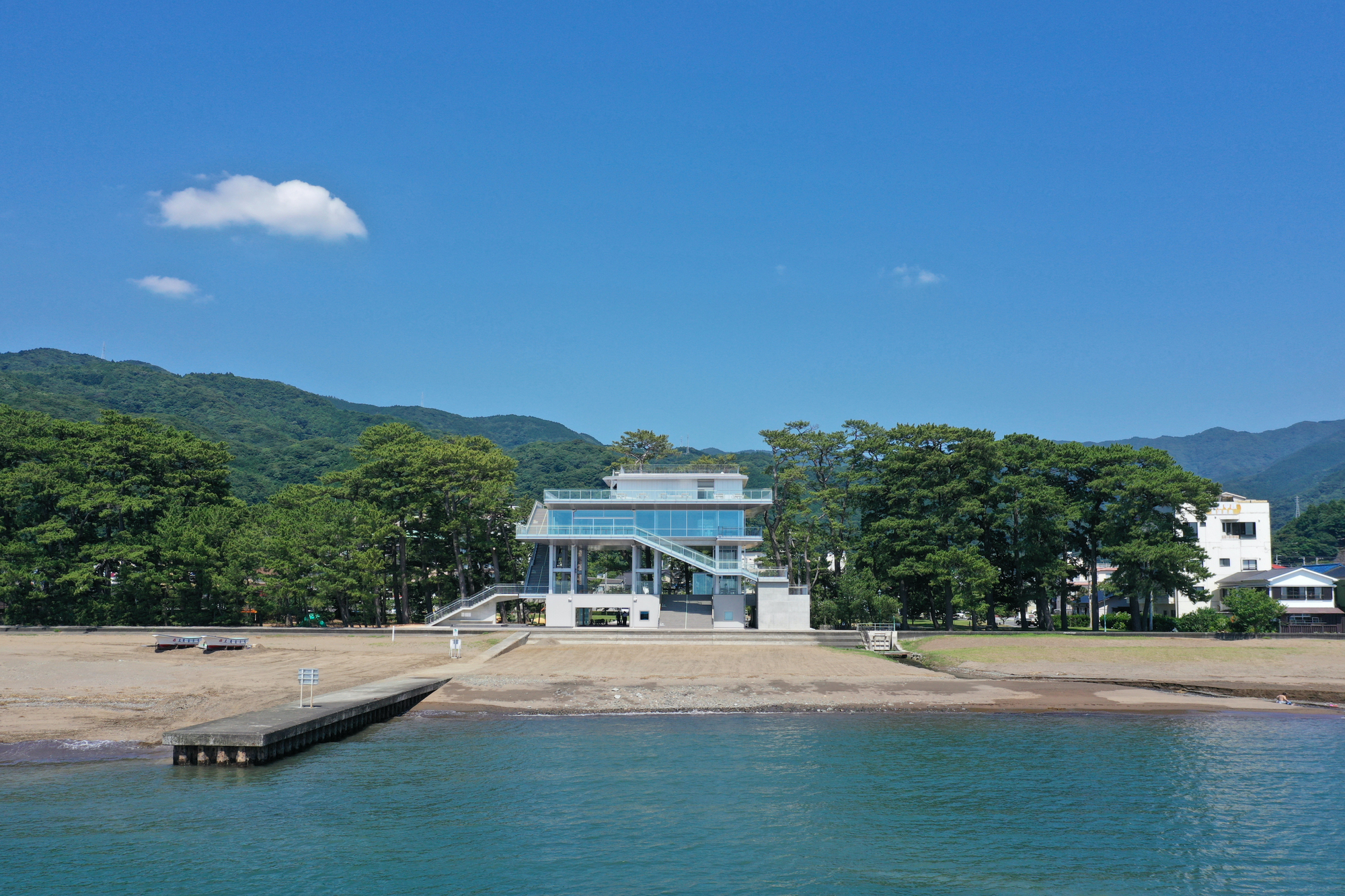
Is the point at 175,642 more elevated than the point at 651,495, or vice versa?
the point at 651,495

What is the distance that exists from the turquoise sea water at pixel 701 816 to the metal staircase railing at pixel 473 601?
27.6 m

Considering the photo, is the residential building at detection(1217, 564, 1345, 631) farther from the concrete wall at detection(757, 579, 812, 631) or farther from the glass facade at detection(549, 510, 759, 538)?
the glass facade at detection(549, 510, 759, 538)

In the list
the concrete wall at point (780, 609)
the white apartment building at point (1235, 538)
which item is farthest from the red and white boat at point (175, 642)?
the white apartment building at point (1235, 538)

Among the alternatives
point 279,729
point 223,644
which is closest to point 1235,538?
point 223,644

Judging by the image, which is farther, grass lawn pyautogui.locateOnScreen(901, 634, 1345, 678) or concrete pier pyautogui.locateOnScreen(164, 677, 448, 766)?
grass lawn pyautogui.locateOnScreen(901, 634, 1345, 678)

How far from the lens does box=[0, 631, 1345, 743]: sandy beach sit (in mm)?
28016

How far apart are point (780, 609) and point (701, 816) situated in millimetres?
33189

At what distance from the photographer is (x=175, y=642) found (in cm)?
4000

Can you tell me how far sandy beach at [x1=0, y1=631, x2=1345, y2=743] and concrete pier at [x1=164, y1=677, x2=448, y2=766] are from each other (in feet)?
6.06

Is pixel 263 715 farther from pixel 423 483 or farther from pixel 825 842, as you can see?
pixel 423 483

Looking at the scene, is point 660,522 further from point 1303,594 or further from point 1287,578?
point 1303,594

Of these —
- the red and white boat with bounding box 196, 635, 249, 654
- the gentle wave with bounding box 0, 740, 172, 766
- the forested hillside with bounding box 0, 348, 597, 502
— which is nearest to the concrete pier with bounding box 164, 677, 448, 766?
the gentle wave with bounding box 0, 740, 172, 766

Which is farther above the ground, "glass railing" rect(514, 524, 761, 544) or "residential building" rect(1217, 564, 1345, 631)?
"glass railing" rect(514, 524, 761, 544)

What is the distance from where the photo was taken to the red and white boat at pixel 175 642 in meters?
39.8
